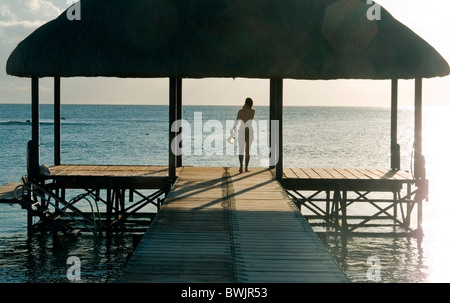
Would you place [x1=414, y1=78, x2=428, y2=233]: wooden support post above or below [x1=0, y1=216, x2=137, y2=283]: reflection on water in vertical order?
above

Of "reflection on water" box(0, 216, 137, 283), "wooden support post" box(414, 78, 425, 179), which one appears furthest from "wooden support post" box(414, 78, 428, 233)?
"reflection on water" box(0, 216, 137, 283)

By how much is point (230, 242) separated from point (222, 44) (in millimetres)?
5893

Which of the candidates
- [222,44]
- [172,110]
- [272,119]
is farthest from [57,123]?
[272,119]

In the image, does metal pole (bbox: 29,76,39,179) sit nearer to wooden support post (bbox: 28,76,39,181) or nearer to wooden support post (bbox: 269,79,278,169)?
wooden support post (bbox: 28,76,39,181)

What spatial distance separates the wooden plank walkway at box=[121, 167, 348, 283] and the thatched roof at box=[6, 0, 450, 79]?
250 centimetres

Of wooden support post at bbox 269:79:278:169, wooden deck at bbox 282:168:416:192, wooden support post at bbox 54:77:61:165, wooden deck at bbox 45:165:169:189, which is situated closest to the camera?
wooden deck at bbox 45:165:169:189

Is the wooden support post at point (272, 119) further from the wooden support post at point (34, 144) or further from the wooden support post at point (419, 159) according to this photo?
the wooden support post at point (34, 144)

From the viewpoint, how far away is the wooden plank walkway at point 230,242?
300 inches

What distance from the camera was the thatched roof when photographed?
45.5 feet

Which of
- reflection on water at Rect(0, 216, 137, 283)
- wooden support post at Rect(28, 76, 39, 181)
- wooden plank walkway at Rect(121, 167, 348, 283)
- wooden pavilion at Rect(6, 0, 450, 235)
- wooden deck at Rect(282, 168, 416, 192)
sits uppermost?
wooden pavilion at Rect(6, 0, 450, 235)

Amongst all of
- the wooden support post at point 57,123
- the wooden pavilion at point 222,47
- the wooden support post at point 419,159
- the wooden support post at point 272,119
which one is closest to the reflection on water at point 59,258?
the wooden support post at point 57,123
